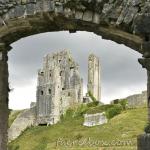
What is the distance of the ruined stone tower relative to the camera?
9319cm

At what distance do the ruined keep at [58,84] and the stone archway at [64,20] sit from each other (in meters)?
68.0

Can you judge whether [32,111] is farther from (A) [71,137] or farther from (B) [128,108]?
(A) [71,137]

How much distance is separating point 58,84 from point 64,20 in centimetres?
7058

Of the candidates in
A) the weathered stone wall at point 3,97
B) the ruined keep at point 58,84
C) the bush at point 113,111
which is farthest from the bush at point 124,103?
the weathered stone wall at point 3,97

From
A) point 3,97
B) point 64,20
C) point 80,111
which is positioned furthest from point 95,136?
point 64,20

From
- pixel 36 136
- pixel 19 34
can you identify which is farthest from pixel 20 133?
pixel 19 34

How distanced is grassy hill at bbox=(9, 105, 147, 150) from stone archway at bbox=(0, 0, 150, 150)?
99.5 ft

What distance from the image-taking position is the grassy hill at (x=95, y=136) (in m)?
47.0

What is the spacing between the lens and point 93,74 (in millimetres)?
93875

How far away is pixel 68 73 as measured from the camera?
270ft

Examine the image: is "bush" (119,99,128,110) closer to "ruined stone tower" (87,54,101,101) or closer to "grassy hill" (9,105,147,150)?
"grassy hill" (9,105,147,150)

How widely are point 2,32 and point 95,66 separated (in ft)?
270

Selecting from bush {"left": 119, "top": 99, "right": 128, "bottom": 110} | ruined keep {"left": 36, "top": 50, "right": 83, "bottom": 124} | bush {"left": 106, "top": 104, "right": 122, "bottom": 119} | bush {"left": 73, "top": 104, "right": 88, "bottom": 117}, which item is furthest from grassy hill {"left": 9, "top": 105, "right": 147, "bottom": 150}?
ruined keep {"left": 36, "top": 50, "right": 83, "bottom": 124}

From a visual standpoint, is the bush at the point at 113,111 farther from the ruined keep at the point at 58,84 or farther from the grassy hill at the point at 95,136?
the ruined keep at the point at 58,84
